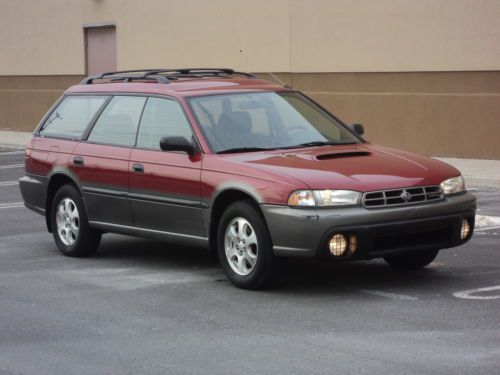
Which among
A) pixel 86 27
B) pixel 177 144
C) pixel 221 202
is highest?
pixel 86 27

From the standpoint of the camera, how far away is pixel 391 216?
844cm

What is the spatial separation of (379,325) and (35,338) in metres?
2.24

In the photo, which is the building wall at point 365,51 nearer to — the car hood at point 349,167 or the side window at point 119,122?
the side window at point 119,122

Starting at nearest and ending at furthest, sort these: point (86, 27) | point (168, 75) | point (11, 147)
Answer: point (168, 75)
point (11, 147)
point (86, 27)

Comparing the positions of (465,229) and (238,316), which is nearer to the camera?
(238,316)

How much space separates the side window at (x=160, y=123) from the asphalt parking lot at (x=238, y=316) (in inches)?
44.8

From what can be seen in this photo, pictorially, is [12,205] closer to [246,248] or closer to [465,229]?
[246,248]

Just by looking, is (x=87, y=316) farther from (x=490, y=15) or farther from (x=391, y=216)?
(x=490, y=15)

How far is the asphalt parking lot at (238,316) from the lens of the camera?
6684mm

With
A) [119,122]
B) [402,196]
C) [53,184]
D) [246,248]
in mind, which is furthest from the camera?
[53,184]

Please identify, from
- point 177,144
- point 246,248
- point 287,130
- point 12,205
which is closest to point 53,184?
point 177,144

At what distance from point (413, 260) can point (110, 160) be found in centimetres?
282

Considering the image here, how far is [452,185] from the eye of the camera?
8945 mm

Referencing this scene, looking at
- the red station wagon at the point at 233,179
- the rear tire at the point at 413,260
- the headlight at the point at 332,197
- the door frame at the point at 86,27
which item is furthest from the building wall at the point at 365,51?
the headlight at the point at 332,197
